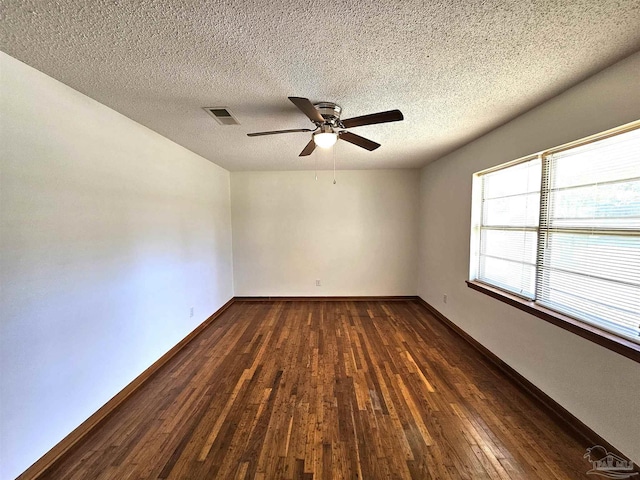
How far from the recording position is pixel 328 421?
1.82 metres

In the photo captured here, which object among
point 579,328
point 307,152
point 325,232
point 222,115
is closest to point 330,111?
point 307,152

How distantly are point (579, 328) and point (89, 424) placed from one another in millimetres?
3465

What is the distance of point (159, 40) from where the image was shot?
1251 mm

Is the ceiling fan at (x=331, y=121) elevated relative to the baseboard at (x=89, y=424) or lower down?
elevated

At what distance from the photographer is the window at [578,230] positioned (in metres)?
1.50

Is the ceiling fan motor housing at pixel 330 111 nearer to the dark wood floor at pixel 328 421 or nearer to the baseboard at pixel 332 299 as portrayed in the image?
the dark wood floor at pixel 328 421

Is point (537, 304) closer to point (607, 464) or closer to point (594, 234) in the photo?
point (594, 234)

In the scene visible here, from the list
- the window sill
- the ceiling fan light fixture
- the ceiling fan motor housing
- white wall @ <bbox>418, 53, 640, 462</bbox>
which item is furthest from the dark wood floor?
the ceiling fan motor housing

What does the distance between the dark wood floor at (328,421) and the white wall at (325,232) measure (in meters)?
1.77

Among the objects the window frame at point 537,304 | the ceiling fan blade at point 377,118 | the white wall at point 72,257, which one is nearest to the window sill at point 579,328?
the window frame at point 537,304

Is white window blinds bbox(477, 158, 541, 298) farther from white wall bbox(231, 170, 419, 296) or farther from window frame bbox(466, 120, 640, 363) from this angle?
white wall bbox(231, 170, 419, 296)

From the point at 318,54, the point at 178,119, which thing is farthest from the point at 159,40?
the point at 178,119

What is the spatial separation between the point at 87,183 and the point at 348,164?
3.20m

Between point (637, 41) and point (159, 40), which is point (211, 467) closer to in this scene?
point (159, 40)
